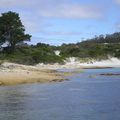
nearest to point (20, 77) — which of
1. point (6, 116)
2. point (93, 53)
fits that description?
point (6, 116)

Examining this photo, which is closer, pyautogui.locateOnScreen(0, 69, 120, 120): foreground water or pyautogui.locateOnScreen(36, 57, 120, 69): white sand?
pyautogui.locateOnScreen(0, 69, 120, 120): foreground water

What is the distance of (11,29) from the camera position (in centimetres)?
9962

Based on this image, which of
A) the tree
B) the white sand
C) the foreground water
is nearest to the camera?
the foreground water

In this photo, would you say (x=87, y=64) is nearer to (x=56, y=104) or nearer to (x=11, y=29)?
Result: (x=11, y=29)

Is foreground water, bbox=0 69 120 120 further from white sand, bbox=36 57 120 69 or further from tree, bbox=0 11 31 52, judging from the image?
white sand, bbox=36 57 120 69

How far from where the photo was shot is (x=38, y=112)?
1011 inches

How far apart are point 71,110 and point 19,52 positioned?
79419 mm

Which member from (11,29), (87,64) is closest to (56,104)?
(11,29)

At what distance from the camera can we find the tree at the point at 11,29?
9950cm

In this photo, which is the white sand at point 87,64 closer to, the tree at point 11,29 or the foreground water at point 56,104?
the tree at point 11,29

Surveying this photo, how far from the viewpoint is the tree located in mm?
99500

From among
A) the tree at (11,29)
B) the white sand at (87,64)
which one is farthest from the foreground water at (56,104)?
the white sand at (87,64)

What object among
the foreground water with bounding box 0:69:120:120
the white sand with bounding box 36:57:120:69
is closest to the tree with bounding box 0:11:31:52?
the white sand with bounding box 36:57:120:69

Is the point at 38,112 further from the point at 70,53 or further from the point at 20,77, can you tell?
the point at 70,53
